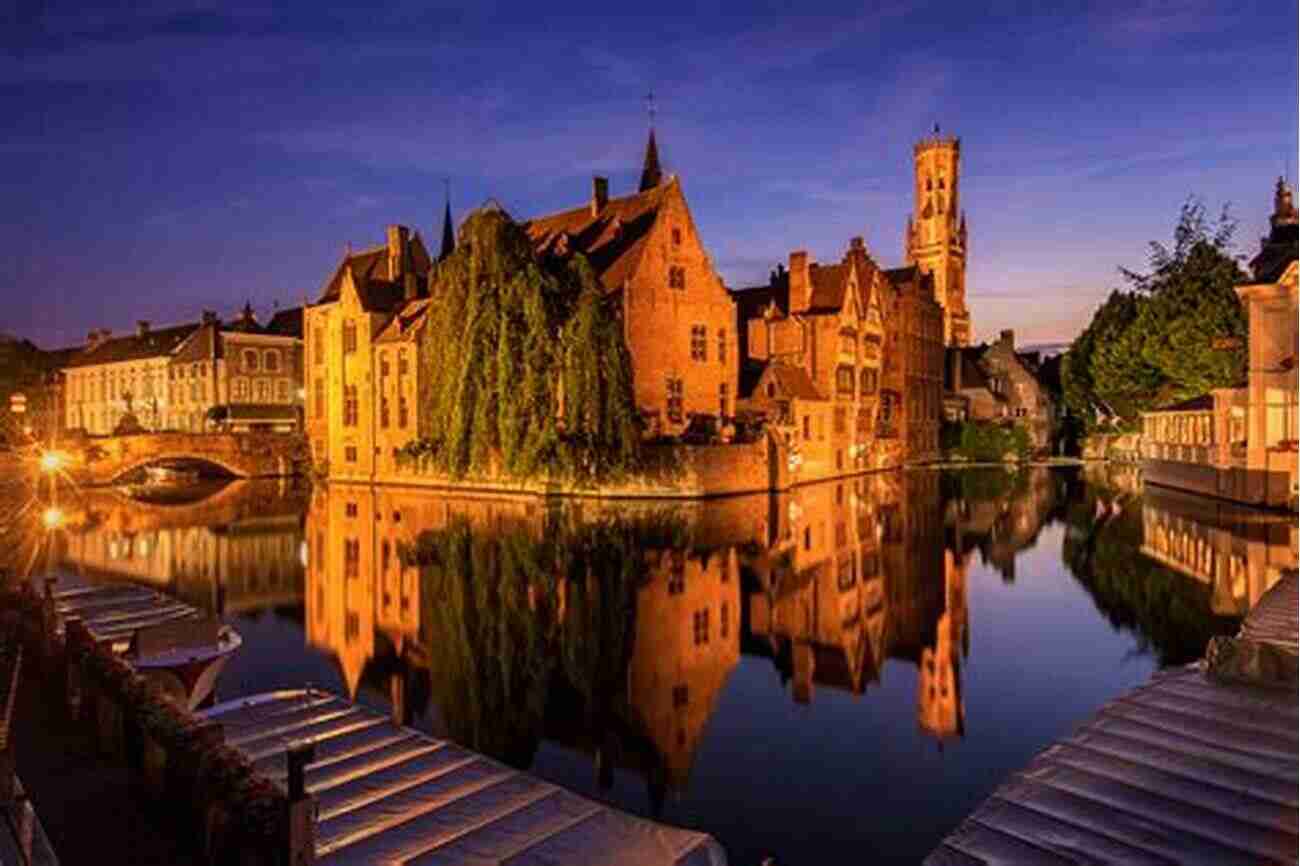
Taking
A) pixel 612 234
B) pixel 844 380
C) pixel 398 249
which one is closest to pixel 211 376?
pixel 398 249

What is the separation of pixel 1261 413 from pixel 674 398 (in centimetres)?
2865

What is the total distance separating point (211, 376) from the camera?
8500 centimetres

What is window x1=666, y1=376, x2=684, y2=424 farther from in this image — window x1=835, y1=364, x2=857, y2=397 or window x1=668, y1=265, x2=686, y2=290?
window x1=835, y1=364, x2=857, y2=397

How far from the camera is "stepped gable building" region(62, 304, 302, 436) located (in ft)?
276

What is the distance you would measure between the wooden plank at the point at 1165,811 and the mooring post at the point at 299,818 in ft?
22.9

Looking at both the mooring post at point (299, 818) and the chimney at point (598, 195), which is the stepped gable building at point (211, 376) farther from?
the mooring post at point (299, 818)

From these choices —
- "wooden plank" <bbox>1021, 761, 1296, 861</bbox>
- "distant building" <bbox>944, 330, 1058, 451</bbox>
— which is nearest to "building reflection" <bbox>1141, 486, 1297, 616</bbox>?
"wooden plank" <bbox>1021, 761, 1296, 861</bbox>

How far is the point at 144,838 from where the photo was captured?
7.99 meters

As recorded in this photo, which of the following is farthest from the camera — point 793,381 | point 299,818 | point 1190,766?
point 793,381

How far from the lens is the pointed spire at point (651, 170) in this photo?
70.8 metres

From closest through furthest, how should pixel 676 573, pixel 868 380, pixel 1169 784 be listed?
pixel 1169 784 < pixel 676 573 < pixel 868 380

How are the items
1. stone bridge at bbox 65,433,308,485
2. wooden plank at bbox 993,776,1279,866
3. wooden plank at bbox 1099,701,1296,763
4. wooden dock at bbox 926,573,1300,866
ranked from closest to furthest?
wooden plank at bbox 993,776,1279,866 → wooden dock at bbox 926,573,1300,866 → wooden plank at bbox 1099,701,1296,763 → stone bridge at bbox 65,433,308,485

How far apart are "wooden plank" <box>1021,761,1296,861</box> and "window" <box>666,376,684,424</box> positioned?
4362 centimetres

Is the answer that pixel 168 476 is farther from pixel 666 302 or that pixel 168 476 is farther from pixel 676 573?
pixel 676 573
